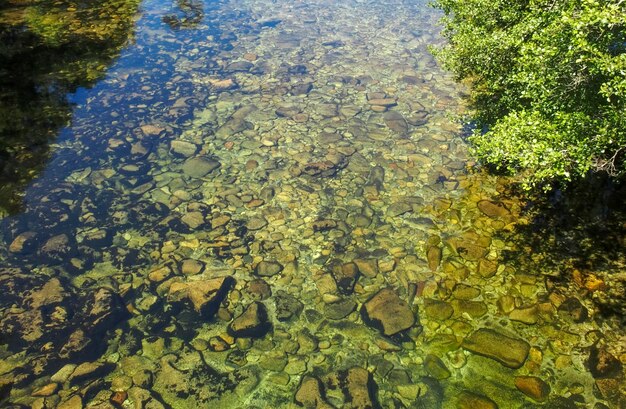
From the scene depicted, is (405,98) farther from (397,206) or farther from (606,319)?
(606,319)

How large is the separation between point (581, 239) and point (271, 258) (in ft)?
37.6

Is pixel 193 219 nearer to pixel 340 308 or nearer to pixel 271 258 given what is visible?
pixel 271 258

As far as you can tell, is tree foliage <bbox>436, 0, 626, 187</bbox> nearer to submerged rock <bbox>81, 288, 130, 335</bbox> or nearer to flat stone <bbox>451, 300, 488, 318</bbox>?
flat stone <bbox>451, 300, 488, 318</bbox>

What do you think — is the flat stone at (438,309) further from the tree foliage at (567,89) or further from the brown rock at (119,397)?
the brown rock at (119,397)

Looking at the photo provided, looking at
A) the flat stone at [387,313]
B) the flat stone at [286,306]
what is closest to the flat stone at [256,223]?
the flat stone at [286,306]

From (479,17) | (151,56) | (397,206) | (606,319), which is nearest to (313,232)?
(397,206)

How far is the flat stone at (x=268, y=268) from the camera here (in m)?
15.8

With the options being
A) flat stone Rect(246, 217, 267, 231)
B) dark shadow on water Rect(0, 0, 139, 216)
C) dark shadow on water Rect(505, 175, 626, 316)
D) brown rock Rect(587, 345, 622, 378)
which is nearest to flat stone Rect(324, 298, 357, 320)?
flat stone Rect(246, 217, 267, 231)

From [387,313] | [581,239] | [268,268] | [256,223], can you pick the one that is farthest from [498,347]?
[256,223]

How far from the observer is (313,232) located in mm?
17641

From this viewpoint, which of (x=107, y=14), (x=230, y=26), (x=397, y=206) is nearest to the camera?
(x=397, y=206)

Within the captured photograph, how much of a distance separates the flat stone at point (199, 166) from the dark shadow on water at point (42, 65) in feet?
22.1

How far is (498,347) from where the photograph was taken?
12.3m

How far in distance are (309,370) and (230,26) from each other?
35.1 meters
